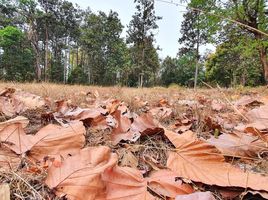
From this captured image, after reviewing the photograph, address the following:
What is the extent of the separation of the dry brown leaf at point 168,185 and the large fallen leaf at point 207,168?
3cm

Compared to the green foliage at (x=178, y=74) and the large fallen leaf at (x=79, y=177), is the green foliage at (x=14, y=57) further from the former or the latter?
the large fallen leaf at (x=79, y=177)

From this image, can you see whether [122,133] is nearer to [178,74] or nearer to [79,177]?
[79,177]

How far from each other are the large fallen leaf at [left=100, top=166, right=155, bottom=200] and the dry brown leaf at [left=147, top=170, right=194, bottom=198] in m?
0.03

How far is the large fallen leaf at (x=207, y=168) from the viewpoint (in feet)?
2.04

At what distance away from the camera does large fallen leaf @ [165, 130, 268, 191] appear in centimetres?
62

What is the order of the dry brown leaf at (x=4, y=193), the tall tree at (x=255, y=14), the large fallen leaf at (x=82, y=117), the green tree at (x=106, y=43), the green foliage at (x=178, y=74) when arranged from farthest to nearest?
the green foliage at (x=178, y=74) < the green tree at (x=106, y=43) < the tall tree at (x=255, y=14) < the large fallen leaf at (x=82, y=117) < the dry brown leaf at (x=4, y=193)

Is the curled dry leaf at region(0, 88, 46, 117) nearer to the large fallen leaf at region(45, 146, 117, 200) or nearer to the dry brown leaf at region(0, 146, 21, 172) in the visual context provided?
the dry brown leaf at region(0, 146, 21, 172)

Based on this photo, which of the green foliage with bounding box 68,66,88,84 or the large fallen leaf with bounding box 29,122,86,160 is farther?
the green foliage with bounding box 68,66,88,84

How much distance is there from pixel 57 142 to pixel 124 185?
0.32m

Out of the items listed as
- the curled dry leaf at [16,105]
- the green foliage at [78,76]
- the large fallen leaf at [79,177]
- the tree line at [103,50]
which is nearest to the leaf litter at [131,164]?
the large fallen leaf at [79,177]

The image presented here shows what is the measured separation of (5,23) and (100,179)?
116 ft

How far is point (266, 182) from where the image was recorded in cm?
60

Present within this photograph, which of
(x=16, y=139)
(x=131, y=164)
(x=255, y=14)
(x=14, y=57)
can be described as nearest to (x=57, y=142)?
(x=16, y=139)

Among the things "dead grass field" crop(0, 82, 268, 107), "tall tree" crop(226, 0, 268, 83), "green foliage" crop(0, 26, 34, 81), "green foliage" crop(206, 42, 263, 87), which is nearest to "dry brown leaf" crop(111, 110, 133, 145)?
"dead grass field" crop(0, 82, 268, 107)
